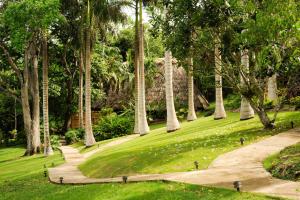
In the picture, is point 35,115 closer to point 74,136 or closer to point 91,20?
point 74,136

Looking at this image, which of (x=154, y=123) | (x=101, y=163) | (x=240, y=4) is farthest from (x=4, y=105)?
(x=240, y=4)

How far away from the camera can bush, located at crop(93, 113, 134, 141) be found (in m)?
37.0

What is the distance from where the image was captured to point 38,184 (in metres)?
18.1

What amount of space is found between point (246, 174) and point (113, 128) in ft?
84.1

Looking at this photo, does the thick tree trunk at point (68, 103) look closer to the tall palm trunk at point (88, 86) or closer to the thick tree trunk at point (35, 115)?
the thick tree trunk at point (35, 115)

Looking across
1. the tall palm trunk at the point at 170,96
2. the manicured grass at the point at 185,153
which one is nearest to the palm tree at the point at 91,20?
the tall palm trunk at the point at 170,96

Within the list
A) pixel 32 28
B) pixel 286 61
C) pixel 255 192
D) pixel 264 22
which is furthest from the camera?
pixel 32 28

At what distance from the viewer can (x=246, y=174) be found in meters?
12.2

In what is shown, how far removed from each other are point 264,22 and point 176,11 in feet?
21.7

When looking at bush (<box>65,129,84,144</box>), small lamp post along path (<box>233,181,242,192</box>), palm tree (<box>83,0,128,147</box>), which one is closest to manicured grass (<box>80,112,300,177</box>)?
small lamp post along path (<box>233,181,242,192</box>)

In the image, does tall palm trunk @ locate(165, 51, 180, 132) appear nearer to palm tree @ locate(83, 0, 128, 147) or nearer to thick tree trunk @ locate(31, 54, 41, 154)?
palm tree @ locate(83, 0, 128, 147)

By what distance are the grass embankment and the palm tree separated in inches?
720

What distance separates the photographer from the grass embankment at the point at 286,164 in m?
11.5

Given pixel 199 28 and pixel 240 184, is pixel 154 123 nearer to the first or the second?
pixel 199 28
